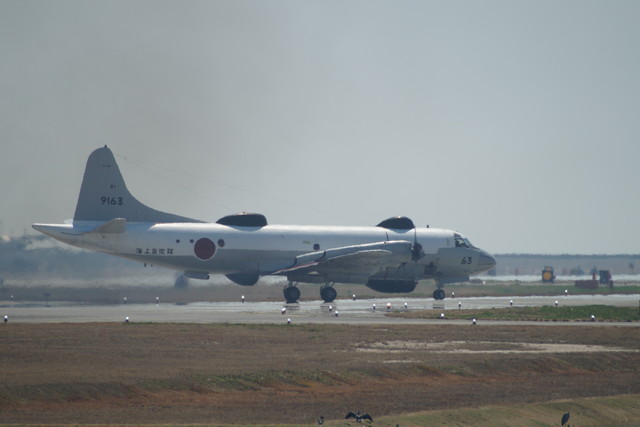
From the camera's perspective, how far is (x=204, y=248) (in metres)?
58.9

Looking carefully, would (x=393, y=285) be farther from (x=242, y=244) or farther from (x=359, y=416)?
(x=359, y=416)

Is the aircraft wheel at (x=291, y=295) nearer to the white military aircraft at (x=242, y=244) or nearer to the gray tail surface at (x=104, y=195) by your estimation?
the white military aircraft at (x=242, y=244)

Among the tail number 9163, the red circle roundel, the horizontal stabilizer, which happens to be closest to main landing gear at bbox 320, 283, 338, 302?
the red circle roundel

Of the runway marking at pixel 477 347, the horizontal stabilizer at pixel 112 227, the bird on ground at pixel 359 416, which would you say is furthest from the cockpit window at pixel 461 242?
the bird on ground at pixel 359 416

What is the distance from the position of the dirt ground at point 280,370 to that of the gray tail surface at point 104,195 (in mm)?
19719

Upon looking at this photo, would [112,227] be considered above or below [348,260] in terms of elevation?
above

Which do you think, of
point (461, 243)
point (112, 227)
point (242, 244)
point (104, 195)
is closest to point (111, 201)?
point (104, 195)

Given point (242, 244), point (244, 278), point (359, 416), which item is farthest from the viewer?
point (244, 278)

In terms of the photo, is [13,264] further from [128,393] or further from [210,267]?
[128,393]

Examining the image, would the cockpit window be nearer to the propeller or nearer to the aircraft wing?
the propeller

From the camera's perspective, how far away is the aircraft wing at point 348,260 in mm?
59541

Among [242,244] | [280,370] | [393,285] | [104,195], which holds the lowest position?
[280,370]

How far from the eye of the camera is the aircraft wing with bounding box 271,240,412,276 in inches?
2344

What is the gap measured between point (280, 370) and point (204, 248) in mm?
33810
